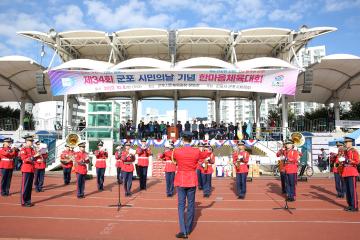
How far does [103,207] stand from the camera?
31.0 feet

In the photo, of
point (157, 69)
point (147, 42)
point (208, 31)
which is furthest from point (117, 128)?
point (208, 31)

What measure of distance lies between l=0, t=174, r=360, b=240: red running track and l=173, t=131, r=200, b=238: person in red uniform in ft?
1.51

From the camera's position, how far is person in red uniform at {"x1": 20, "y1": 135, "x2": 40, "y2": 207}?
9.43m

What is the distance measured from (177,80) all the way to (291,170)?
14.9 meters

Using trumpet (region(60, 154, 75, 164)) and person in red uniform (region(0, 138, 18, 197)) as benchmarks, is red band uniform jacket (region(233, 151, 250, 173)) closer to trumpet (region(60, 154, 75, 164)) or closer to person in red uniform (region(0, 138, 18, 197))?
trumpet (region(60, 154, 75, 164))

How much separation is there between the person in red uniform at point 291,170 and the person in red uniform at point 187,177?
4837 millimetres

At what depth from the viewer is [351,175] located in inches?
351

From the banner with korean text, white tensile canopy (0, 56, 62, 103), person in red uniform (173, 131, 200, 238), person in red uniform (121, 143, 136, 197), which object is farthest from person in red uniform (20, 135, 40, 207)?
white tensile canopy (0, 56, 62, 103)

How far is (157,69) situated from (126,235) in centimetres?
1839

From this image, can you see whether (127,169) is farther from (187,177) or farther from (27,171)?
(187,177)

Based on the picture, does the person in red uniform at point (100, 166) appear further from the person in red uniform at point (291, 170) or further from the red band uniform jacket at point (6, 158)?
the person in red uniform at point (291, 170)

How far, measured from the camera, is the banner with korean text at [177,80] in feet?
77.5

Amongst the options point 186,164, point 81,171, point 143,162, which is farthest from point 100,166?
point 186,164

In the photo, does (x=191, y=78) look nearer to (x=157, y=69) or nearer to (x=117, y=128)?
(x=157, y=69)
